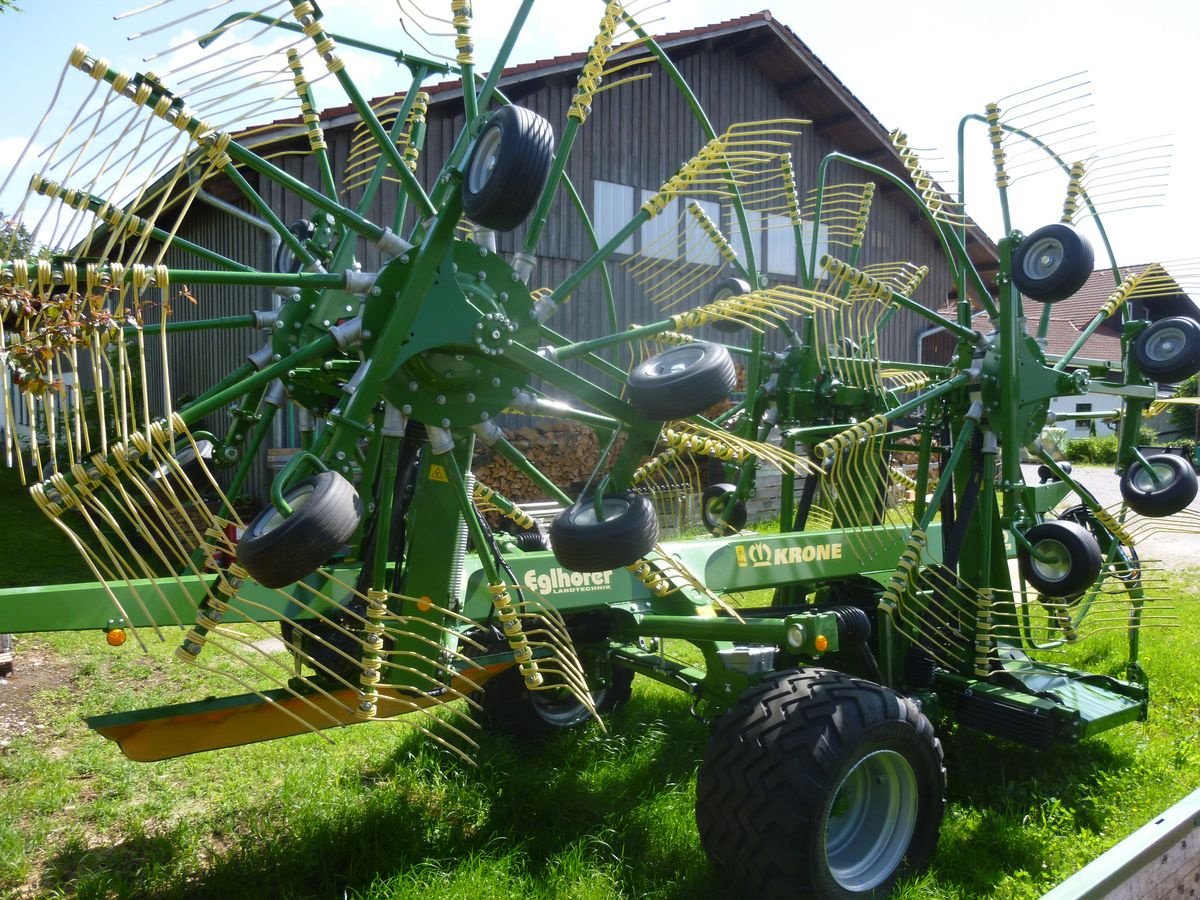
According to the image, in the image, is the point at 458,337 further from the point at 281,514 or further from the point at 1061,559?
the point at 1061,559

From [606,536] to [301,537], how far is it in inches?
32.3

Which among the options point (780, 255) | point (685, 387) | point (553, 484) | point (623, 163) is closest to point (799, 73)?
point (780, 255)

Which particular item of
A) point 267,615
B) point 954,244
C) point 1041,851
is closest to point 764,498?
point 954,244

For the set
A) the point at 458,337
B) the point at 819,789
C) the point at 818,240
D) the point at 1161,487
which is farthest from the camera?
the point at 818,240

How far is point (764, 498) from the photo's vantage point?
470 inches

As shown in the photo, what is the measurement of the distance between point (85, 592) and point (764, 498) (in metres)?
9.64

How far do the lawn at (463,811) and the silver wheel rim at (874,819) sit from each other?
0.46 feet

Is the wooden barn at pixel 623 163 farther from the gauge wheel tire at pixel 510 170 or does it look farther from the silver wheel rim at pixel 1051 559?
the gauge wheel tire at pixel 510 170

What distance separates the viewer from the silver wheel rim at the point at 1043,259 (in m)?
4.09

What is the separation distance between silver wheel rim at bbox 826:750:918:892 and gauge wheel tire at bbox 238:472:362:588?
7.36ft

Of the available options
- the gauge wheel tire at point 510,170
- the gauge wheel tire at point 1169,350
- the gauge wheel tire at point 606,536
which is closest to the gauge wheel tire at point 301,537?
the gauge wheel tire at point 606,536

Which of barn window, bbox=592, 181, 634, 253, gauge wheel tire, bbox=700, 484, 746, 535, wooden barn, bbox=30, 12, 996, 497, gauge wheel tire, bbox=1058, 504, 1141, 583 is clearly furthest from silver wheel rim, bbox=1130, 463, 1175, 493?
barn window, bbox=592, 181, 634, 253

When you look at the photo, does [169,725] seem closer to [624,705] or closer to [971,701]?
[624,705]

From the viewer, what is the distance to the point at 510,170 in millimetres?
2295
